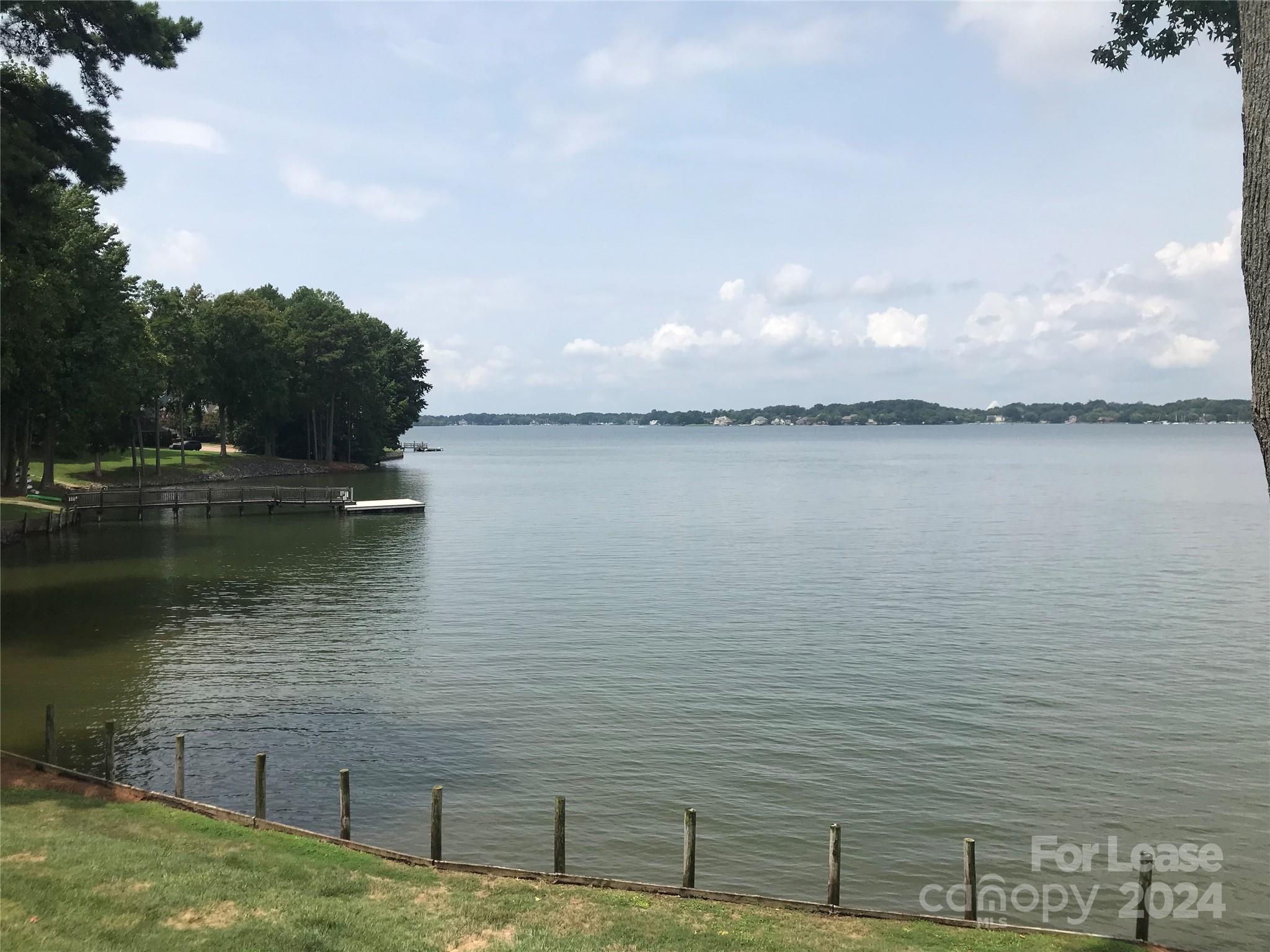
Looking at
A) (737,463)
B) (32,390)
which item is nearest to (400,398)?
(737,463)

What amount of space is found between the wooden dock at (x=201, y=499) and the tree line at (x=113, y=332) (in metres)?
4.66

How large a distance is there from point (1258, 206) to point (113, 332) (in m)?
66.1

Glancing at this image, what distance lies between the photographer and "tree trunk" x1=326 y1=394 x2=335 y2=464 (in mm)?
126625

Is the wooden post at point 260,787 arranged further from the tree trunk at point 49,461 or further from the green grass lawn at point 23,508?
the tree trunk at point 49,461

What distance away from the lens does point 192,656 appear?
3303 cm

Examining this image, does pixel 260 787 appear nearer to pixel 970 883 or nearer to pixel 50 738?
pixel 50 738

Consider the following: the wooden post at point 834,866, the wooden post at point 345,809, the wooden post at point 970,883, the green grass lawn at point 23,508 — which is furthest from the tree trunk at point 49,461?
the wooden post at point 970,883

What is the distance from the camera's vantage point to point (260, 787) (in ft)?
59.3

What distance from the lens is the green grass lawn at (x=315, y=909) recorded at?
12.4m

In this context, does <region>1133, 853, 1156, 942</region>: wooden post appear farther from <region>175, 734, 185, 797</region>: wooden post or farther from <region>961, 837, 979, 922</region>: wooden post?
<region>175, 734, 185, 797</region>: wooden post


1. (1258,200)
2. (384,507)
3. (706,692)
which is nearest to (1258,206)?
(1258,200)

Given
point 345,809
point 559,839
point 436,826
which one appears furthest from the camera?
point 345,809

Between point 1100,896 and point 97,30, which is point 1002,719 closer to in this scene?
point 1100,896

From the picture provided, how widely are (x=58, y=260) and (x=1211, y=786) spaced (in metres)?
54.5
